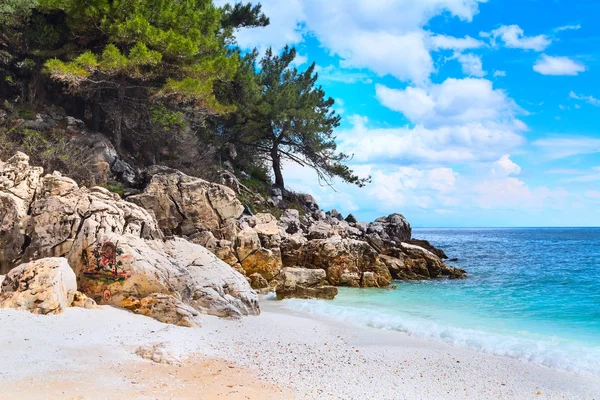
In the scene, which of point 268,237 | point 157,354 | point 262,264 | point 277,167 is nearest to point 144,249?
point 157,354

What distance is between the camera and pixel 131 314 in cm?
797

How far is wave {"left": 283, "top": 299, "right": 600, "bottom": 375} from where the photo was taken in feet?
24.4

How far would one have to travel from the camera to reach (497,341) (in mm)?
8617

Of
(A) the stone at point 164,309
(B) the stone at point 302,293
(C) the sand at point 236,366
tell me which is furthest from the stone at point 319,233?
(A) the stone at point 164,309

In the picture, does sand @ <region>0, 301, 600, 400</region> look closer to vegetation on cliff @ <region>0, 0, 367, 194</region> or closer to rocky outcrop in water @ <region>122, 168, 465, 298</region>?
rocky outcrop in water @ <region>122, 168, 465, 298</region>

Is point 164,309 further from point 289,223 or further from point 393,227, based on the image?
point 393,227

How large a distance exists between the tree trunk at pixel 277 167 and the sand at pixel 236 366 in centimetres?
2337

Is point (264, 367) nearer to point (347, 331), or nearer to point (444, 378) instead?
point (444, 378)

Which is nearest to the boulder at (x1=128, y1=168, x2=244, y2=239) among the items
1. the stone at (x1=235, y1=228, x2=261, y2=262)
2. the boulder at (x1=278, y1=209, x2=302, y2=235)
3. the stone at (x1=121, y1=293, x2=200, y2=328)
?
the stone at (x1=235, y1=228, x2=261, y2=262)

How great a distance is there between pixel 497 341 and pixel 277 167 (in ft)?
79.6

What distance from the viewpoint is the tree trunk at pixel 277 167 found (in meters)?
31.2

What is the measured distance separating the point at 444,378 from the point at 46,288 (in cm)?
641

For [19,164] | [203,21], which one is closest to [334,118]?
[203,21]

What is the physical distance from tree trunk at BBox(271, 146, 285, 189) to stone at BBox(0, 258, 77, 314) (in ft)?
77.5
